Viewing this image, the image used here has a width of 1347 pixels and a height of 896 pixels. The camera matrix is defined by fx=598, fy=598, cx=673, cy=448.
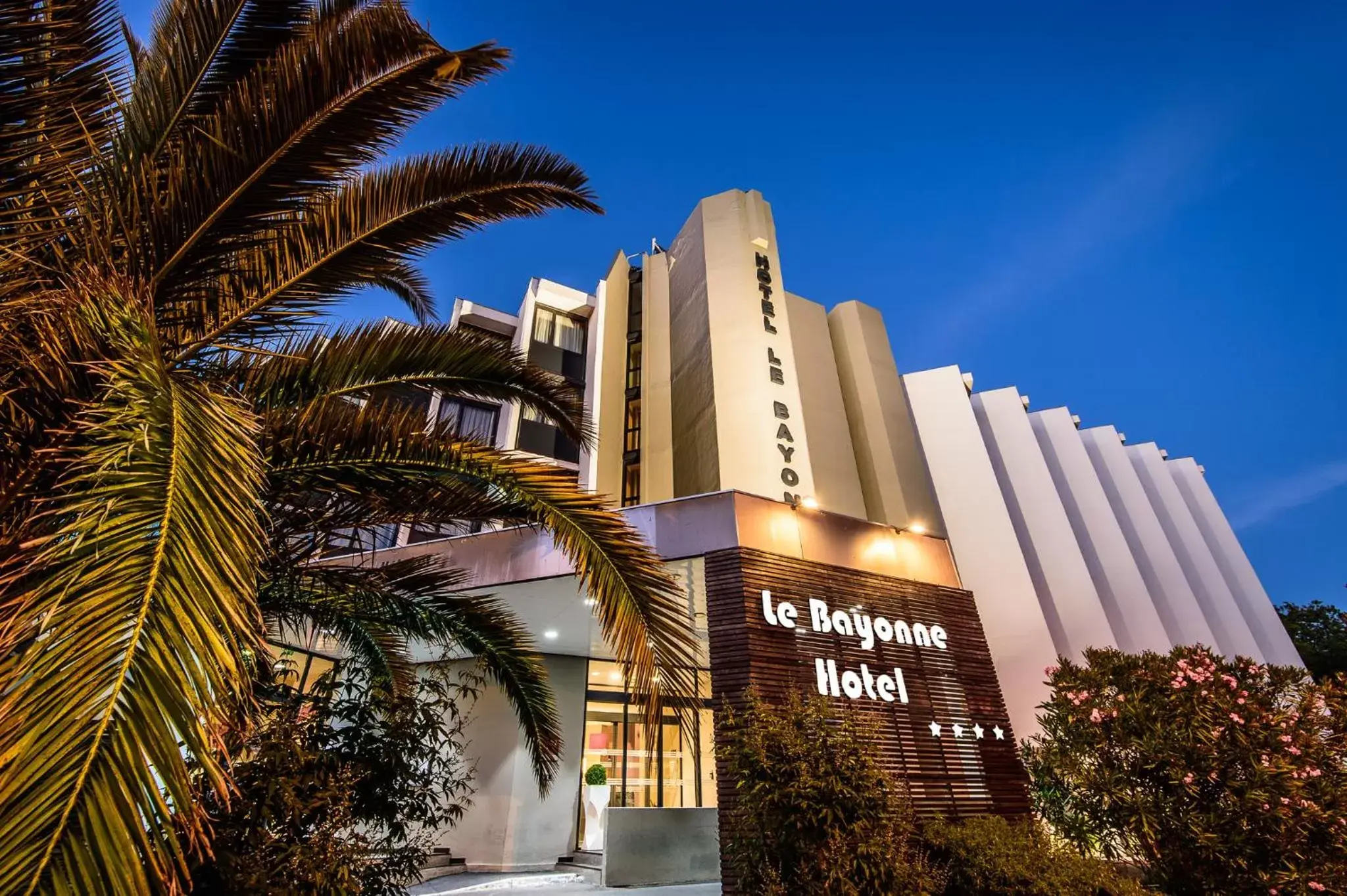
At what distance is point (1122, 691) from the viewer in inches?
303

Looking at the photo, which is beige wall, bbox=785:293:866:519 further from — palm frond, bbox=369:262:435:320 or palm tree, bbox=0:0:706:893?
palm tree, bbox=0:0:706:893

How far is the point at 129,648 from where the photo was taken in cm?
154

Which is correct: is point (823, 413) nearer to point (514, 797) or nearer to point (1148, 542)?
point (514, 797)

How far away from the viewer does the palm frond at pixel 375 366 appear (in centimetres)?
451

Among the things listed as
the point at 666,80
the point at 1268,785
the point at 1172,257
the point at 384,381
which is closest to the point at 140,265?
the point at 384,381

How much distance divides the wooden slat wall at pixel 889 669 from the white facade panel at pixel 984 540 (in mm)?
3315

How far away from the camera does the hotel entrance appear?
1332 centimetres

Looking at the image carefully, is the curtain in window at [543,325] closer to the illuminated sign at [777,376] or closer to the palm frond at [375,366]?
the illuminated sign at [777,376]

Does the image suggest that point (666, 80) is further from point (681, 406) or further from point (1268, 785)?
point (1268, 785)

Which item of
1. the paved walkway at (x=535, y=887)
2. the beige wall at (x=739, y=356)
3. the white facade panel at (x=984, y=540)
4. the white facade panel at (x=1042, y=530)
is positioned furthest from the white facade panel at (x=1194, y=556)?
the paved walkway at (x=535, y=887)

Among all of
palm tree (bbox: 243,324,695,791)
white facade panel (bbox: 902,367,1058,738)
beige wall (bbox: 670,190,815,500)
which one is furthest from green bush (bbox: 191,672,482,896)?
white facade panel (bbox: 902,367,1058,738)

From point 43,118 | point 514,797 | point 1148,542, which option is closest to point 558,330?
point 514,797

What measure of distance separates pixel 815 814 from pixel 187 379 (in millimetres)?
5754

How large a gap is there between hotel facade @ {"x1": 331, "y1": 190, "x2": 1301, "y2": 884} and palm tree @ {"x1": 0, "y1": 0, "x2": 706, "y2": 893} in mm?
861
